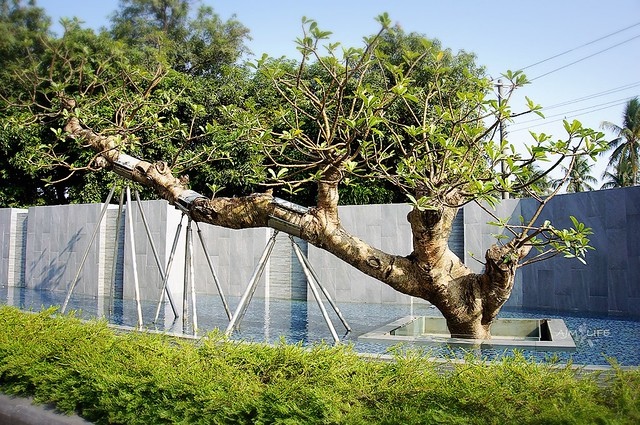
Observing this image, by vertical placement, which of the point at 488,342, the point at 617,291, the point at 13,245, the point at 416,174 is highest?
the point at 416,174

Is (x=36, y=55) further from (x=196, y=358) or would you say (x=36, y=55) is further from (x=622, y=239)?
(x=196, y=358)

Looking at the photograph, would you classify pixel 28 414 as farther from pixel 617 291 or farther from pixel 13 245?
pixel 13 245

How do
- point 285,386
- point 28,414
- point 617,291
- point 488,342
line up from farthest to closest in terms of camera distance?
point 617,291, point 488,342, point 28,414, point 285,386

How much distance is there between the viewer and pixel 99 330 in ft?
15.2

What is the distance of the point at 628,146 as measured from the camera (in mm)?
31234

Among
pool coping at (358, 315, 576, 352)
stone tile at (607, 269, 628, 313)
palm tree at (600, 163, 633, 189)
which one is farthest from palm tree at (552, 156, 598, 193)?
pool coping at (358, 315, 576, 352)

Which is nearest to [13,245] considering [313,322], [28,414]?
[313,322]

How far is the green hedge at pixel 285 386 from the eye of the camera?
279cm

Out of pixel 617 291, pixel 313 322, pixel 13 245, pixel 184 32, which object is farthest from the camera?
pixel 184 32

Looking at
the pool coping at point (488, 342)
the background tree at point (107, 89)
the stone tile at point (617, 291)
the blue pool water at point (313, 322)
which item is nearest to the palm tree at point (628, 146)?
the background tree at point (107, 89)

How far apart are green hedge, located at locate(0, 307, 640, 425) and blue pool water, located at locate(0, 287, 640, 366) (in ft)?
3.10

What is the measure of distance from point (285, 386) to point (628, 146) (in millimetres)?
32152

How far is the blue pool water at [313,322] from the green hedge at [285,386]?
0.94 meters

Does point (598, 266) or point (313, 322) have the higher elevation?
point (598, 266)
